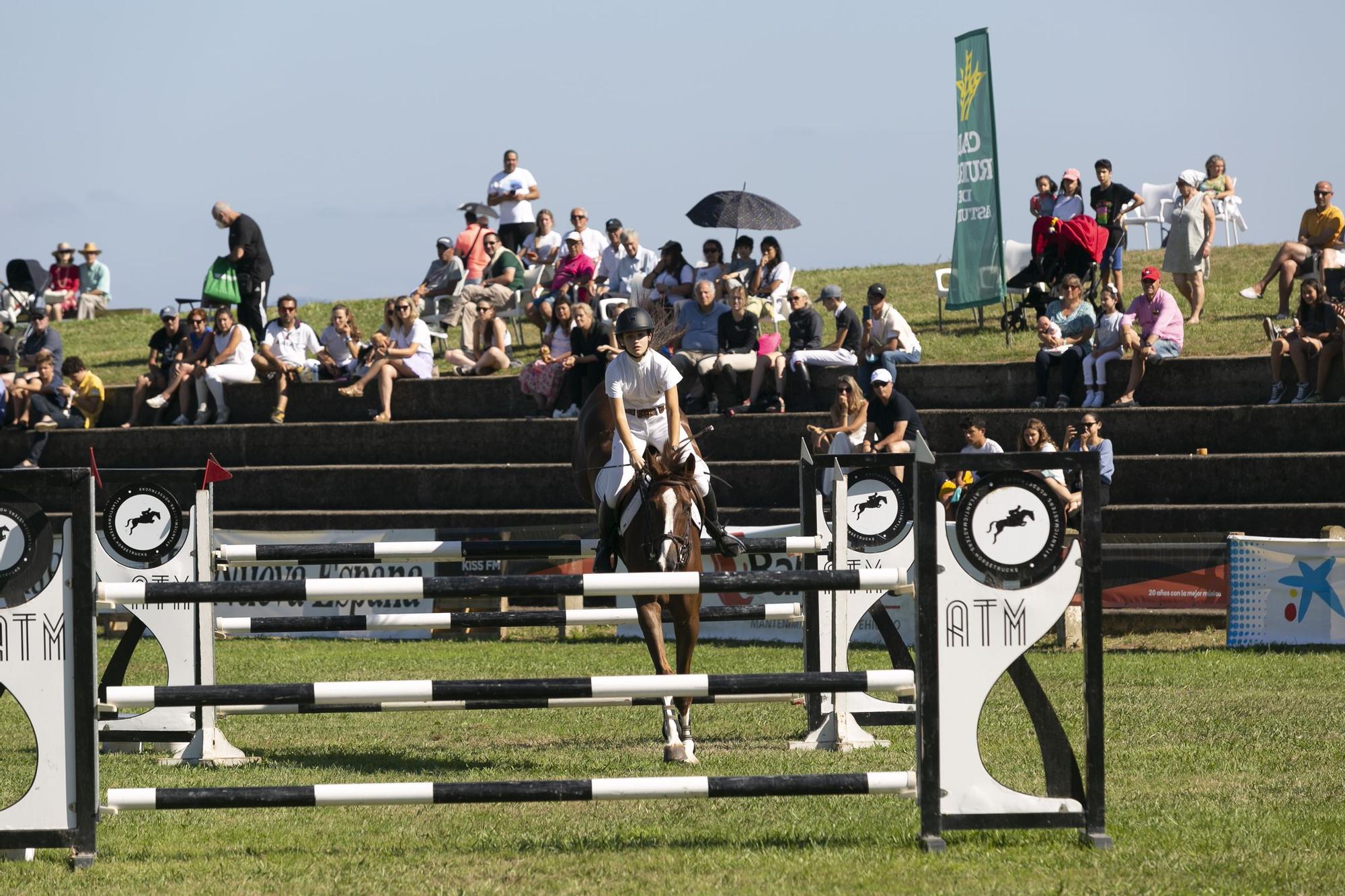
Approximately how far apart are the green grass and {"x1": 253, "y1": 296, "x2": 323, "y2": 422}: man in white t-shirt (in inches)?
132

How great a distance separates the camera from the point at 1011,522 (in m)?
6.18

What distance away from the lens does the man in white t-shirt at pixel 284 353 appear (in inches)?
906

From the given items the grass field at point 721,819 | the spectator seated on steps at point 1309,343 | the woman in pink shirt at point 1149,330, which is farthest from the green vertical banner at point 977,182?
the grass field at point 721,819

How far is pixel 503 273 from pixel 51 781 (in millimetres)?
19265

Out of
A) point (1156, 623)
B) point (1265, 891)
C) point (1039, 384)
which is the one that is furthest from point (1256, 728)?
point (1039, 384)

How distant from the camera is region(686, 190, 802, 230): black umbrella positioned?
73.6 feet

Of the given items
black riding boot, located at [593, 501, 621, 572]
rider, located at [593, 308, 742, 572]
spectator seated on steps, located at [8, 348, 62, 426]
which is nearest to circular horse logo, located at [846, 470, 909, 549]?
rider, located at [593, 308, 742, 572]

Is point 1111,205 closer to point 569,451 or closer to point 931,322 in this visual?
point 931,322

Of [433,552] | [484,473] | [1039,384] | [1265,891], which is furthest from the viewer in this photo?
[484,473]

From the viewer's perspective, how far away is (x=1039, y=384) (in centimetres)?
1894

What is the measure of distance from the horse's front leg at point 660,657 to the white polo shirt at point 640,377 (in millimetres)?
1256

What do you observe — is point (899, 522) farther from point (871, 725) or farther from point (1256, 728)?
point (1256, 728)

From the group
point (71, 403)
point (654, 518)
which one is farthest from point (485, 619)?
point (71, 403)

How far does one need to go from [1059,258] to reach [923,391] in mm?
3111
